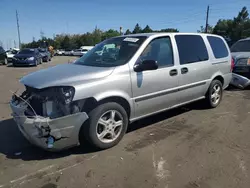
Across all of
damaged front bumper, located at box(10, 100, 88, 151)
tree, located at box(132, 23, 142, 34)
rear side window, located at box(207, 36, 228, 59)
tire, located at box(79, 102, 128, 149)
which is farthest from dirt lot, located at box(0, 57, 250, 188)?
tree, located at box(132, 23, 142, 34)

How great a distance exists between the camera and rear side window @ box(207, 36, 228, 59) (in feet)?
18.9

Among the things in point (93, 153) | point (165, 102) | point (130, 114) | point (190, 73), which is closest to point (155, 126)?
point (165, 102)

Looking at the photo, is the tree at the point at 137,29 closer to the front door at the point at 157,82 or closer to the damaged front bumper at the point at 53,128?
the front door at the point at 157,82

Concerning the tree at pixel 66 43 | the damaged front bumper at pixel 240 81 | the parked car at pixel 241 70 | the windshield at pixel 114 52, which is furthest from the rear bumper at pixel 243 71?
the tree at pixel 66 43

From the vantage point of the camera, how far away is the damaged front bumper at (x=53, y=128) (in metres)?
3.30

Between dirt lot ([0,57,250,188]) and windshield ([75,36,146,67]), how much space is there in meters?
1.35

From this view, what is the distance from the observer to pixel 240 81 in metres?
8.22

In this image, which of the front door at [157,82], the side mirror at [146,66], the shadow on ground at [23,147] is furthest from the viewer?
the front door at [157,82]

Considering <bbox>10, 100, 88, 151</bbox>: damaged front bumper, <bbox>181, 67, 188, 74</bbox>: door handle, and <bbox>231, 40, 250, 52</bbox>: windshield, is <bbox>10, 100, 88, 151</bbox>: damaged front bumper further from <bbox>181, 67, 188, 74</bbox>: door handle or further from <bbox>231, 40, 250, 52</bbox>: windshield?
<bbox>231, 40, 250, 52</bbox>: windshield

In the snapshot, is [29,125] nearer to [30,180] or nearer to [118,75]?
[30,180]

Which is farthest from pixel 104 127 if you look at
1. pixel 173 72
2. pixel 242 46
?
pixel 242 46

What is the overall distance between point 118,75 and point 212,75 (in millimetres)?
2733

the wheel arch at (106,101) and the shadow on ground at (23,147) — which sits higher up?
the wheel arch at (106,101)

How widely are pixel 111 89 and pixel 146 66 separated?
0.73 m
